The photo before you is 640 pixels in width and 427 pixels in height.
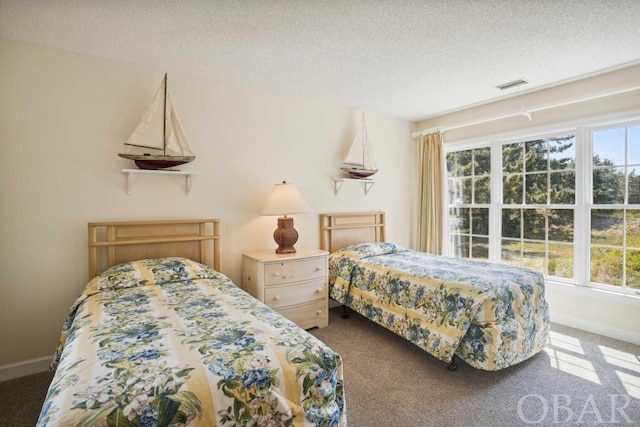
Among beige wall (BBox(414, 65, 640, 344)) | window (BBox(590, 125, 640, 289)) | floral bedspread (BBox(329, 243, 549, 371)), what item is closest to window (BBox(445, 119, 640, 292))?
window (BBox(590, 125, 640, 289))

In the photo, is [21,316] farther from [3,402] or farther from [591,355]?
[591,355]

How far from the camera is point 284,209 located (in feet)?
9.64

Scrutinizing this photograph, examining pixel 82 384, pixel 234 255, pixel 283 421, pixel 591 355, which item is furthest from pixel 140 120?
pixel 591 355

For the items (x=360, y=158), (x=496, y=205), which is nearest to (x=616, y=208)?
(x=496, y=205)

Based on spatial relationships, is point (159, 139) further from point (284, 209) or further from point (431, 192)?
point (431, 192)

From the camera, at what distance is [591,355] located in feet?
8.08

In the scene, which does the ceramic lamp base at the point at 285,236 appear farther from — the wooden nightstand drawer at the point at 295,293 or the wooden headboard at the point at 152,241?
the wooden headboard at the point at 152,241

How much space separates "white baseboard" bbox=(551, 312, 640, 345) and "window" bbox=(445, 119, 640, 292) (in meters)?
0.36

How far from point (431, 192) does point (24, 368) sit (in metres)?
4.27

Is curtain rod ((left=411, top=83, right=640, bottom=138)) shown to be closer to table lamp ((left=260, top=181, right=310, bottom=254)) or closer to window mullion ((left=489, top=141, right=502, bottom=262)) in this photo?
window mullion ((left=489, top=141, right=502, bottom=262))

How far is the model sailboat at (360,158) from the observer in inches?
145

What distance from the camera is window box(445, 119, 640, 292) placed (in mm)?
2822

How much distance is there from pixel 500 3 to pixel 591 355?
263 cm

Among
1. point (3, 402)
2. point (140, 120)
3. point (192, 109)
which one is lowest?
point (3, 402)
